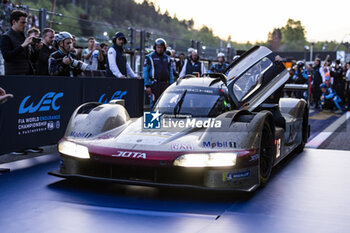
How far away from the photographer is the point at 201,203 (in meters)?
4.23

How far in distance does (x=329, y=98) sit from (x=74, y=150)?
45.0 feet

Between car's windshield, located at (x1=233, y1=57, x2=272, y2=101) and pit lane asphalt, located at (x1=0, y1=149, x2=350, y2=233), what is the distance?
111cm

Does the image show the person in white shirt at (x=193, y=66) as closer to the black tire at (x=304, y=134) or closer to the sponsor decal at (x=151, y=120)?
the black tire at (x=304, y=134)

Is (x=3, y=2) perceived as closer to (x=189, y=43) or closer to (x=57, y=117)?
(x=57, y=117)

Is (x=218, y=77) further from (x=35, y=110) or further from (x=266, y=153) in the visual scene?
(x=35, y=110)

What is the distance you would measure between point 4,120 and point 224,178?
3233 millimetres

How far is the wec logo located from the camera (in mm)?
6328

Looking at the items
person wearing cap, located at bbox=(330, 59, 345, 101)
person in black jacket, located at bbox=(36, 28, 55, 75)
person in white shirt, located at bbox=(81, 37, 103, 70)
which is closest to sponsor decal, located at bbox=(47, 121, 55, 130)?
person in black jacket, located at bbox=(36, 28, 55, 75)

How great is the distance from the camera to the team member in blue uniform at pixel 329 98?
54.4 ft

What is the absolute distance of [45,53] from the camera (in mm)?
7742

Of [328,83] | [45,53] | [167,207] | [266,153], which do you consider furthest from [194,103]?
[328,83]

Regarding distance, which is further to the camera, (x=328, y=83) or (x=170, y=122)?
(x=328, y=83)

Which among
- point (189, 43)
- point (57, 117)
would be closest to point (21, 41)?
point (57, 117)

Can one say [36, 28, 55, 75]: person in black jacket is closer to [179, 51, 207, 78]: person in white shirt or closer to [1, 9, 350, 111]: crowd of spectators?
[1, 9, 350, 111]: crowd of spectators
